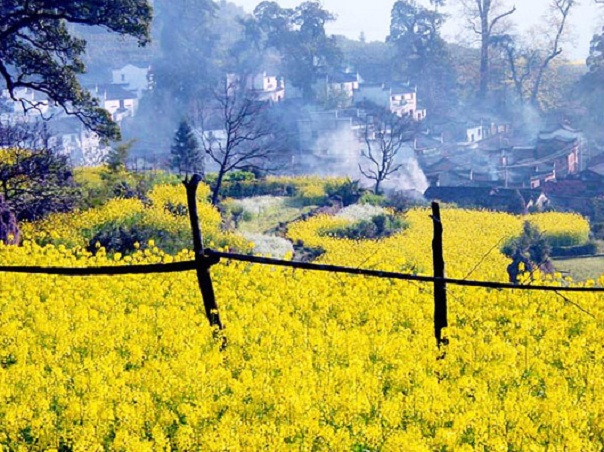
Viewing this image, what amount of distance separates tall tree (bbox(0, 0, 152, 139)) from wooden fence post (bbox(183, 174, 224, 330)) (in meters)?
12.5

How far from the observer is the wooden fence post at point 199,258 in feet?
21.8

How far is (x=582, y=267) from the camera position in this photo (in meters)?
23.9

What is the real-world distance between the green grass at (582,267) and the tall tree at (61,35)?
12787 mm

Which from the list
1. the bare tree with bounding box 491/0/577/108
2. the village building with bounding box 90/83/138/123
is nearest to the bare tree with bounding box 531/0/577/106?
the bare tree with bounding box 491/0/577/108

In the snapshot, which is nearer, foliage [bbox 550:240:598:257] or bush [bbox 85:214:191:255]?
bush [bbox 85:214:191:255]

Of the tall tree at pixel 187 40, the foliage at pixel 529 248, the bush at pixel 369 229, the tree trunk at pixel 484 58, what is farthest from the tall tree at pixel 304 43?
the foliage at pixel 529 248

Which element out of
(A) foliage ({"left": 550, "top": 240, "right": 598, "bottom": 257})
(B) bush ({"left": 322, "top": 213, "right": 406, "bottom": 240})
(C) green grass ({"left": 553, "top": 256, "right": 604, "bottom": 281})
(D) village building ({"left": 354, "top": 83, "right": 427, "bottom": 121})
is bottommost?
(C) green grass ({"left": 553, "top": 256, "right": 604, "bottom": 281})

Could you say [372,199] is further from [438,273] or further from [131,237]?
[438,273]

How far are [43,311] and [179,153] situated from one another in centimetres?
3138

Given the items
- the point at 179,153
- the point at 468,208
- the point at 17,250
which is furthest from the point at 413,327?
the point at 179,153

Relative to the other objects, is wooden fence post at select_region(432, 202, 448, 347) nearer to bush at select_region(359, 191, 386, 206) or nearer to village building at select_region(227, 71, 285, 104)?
bush at select_region(359, 191, 386, 206)

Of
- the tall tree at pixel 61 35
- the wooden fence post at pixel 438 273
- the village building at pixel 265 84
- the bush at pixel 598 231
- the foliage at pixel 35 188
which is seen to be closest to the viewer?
the wooden fence post at pixel 438 273

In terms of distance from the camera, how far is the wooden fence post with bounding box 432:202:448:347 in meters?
7.37

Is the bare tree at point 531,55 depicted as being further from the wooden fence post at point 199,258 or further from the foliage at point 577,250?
the wooden fence post at point 199,258
